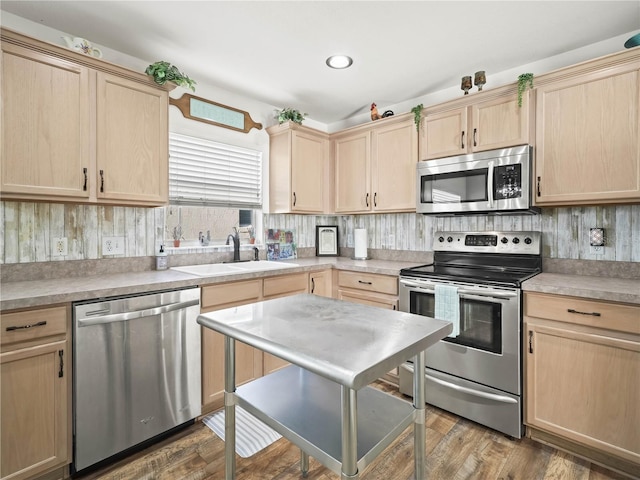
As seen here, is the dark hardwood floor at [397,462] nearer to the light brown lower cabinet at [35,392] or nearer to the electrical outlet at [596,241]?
the light brown lower cabinet at [35,392]

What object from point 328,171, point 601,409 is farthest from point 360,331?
point 328,171

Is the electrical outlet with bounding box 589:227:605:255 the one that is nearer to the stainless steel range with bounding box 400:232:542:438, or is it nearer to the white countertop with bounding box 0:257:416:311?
the stainless steel range with bounding box 400:232:542:438

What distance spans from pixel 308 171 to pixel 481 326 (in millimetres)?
2078

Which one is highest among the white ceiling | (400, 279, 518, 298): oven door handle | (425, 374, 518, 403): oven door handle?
the white ceiling

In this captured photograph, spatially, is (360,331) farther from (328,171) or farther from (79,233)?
(328,171)

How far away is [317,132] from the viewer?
3369 mm

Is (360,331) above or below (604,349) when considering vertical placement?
above

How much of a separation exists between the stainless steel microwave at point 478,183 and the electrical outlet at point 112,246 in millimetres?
2303

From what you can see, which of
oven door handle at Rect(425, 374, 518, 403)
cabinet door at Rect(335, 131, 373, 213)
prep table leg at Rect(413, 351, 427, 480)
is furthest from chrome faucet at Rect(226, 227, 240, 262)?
prep table leg at Rect(413, 351, 427, 480)

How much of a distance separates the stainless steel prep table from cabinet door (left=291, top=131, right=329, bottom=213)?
1.80 meters

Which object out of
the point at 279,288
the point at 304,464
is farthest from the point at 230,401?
the point at 279,288

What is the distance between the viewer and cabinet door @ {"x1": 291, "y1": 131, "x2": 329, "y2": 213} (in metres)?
3.19

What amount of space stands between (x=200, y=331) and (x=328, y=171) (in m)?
2.09

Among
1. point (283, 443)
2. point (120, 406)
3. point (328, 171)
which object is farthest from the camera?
point (328, 171)
